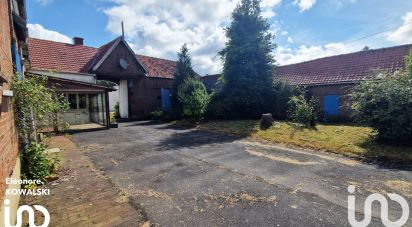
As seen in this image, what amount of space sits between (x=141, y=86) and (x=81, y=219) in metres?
19.4

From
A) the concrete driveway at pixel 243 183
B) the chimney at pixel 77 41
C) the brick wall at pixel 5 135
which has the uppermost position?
the chimney at pixel 77 41

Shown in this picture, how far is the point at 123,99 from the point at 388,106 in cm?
1981

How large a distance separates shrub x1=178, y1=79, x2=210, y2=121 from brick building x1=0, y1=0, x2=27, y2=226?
9509 mm

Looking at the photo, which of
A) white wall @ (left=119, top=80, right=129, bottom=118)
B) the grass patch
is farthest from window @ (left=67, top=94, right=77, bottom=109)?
the grass patch

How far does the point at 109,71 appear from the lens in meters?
19.8

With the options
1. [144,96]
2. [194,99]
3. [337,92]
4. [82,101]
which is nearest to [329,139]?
[337,92]

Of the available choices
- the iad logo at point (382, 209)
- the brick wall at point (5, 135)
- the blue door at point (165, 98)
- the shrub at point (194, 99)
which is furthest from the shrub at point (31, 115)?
the blue door at point (165, 98)

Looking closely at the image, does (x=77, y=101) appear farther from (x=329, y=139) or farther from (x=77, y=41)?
(x=329, y=139)

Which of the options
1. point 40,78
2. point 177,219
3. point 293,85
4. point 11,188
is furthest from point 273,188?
point 293,85

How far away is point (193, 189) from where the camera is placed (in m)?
5.13

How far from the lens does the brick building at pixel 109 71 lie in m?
17.3

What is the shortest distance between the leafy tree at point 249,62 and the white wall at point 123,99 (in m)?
9.65

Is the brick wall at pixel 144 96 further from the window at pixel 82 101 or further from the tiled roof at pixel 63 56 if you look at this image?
the window at pixel 82 101

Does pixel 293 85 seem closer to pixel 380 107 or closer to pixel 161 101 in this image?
pixel 380 107
